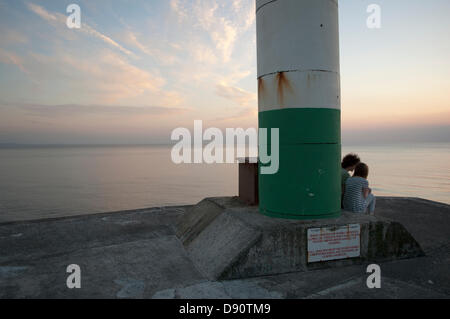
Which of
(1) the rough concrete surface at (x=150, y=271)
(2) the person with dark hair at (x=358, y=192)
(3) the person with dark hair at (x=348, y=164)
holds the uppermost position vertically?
(3) the person with dark hair at (x=348, y=164)

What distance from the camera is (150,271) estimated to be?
175 inches

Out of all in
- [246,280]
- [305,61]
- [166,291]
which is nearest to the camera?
[166,291]

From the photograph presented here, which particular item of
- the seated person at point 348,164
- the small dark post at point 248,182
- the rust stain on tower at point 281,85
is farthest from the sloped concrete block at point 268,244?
the rust stain on tower at point 281,85

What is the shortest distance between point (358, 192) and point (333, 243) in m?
1.37

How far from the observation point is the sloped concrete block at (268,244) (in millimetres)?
4352

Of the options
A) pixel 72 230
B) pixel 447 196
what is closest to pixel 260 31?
pixel 72 230

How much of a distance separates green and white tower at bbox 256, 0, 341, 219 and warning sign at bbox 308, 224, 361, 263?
40 cm

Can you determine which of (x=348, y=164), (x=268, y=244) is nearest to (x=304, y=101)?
(x=348, y=164)

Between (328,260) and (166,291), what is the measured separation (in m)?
2.48

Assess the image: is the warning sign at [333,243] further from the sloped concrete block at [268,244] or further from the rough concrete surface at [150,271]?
the rough concrete surface at [150,271]

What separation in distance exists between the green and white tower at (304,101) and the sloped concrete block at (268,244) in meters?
0.42

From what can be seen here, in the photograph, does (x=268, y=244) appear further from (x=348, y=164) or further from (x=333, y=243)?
(x=348, y=164)

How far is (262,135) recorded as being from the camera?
5.38 metres
